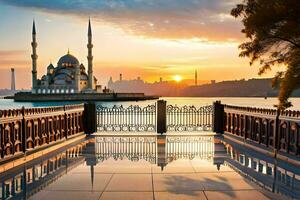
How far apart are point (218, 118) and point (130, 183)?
926 centimetres

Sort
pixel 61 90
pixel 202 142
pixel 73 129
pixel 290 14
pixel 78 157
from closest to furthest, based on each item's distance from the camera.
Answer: pixel 290 14, pixel 78 157, pixel 202 142, pixel 73 129, pixel 61 90

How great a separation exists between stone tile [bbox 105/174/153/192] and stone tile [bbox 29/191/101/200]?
0.47m

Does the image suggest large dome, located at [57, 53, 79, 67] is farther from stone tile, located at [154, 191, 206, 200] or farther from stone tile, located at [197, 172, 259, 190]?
stone tile, located at [154, 191, 206, 200]

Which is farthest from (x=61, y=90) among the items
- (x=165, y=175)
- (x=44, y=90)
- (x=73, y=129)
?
(x=165, y=175)

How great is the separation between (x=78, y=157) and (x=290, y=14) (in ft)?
22.9

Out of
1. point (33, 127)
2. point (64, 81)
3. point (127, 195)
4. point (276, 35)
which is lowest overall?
point (127, 195)

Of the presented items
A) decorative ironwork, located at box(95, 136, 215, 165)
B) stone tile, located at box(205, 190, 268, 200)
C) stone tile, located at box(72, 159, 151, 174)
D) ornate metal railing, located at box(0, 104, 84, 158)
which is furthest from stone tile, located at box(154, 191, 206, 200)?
ornate metal railing, located at box(0, 104, 84, 158)

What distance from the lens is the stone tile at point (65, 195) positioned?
572 cm

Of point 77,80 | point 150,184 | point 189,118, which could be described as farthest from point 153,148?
point 77,80

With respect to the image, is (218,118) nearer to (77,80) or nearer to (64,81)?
(77,80)

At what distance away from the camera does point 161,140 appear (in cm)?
1290

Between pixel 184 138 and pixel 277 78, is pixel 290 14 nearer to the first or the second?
pixel 277 78

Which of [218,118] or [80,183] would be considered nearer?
[80,183]

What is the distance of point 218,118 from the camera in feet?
49.4
